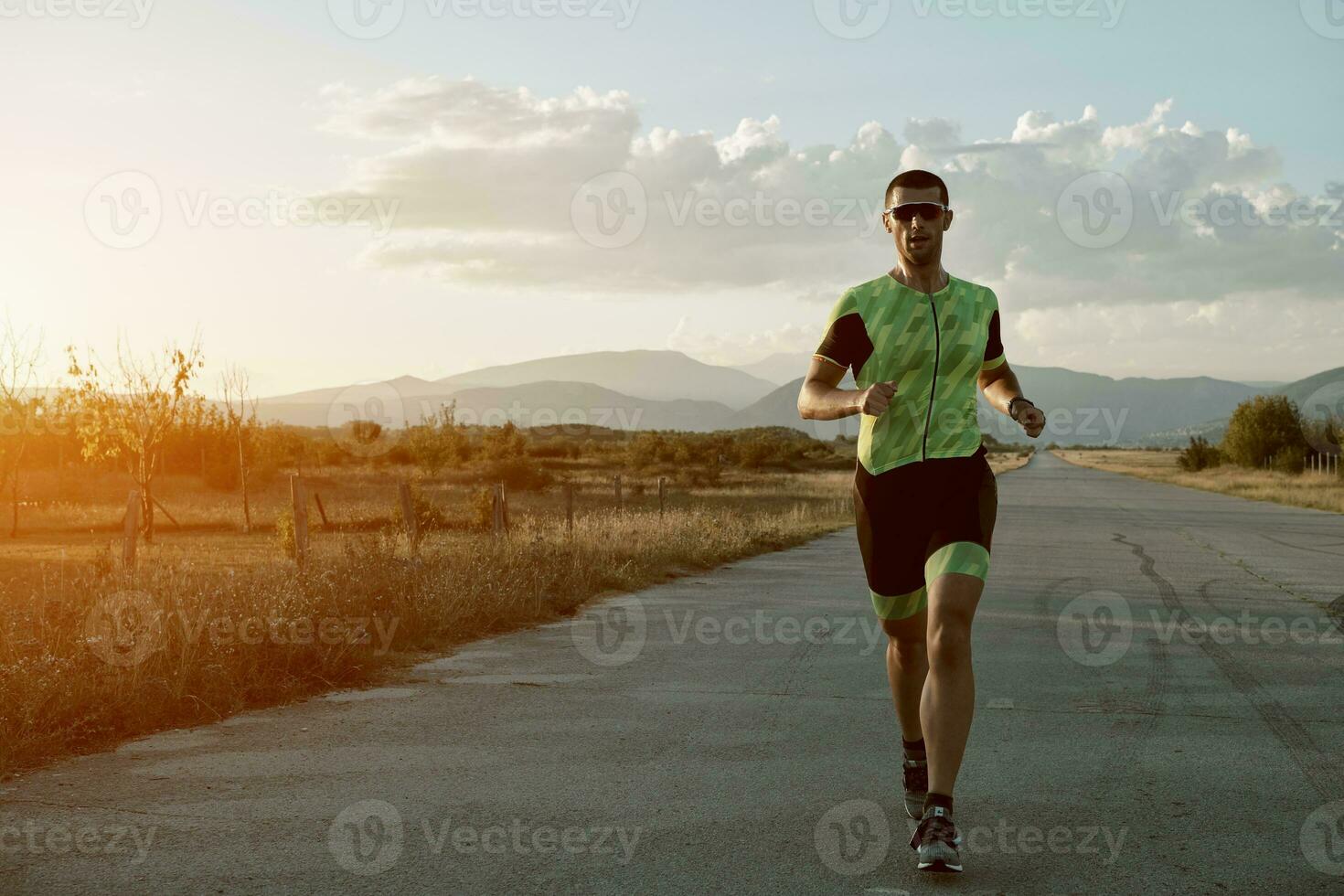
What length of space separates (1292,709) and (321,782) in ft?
18.3

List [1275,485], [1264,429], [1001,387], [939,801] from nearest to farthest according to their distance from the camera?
[939,801] → [1001,387] → [1275,485] → [1264,429]

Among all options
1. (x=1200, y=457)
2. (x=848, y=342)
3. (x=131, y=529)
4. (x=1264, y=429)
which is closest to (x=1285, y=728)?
(x=848, y=342)

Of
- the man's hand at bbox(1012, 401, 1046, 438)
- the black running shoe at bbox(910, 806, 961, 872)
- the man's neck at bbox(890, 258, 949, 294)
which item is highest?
the man's neck at bbox(890, 258, 949, 294)

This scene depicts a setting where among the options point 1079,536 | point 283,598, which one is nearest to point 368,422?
point 1079,536

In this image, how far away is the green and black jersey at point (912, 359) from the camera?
14.0 feet

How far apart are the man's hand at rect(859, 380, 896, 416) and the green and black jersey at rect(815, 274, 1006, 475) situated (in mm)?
215

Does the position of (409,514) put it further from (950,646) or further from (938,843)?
(938,843)

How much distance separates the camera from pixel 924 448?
4242mm

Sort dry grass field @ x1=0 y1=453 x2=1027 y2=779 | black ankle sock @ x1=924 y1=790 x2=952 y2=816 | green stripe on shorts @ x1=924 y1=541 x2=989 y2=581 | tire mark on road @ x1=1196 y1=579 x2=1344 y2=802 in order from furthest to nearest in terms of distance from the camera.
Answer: dry grass field @ x1=0 y1=453 x2=1027 y2=779, tire mark on road @ x1=1196 y1=579 x2=1344 y2=802, green stripe on shorts @ x1=924 y1=541 x2=989 y2=581, black ankle sock @ x1=924 y1=790 x2=952 y2=816

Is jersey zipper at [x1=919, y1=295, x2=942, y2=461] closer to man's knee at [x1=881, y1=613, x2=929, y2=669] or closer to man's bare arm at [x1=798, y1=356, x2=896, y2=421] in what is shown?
man's bare arm at [x1=798, y1=356, x2=896, y2=421]

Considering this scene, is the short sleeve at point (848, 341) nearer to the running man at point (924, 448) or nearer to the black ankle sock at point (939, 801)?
the running man at point (924, 448)

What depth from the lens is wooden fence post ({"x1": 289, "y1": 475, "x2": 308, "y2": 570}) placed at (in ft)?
36.2

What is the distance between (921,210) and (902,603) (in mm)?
1513

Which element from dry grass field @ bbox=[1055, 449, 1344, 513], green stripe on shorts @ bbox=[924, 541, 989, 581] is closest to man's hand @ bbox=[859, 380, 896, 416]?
green stripe on shorts @ bbox=[924, 541, 989, 581]
